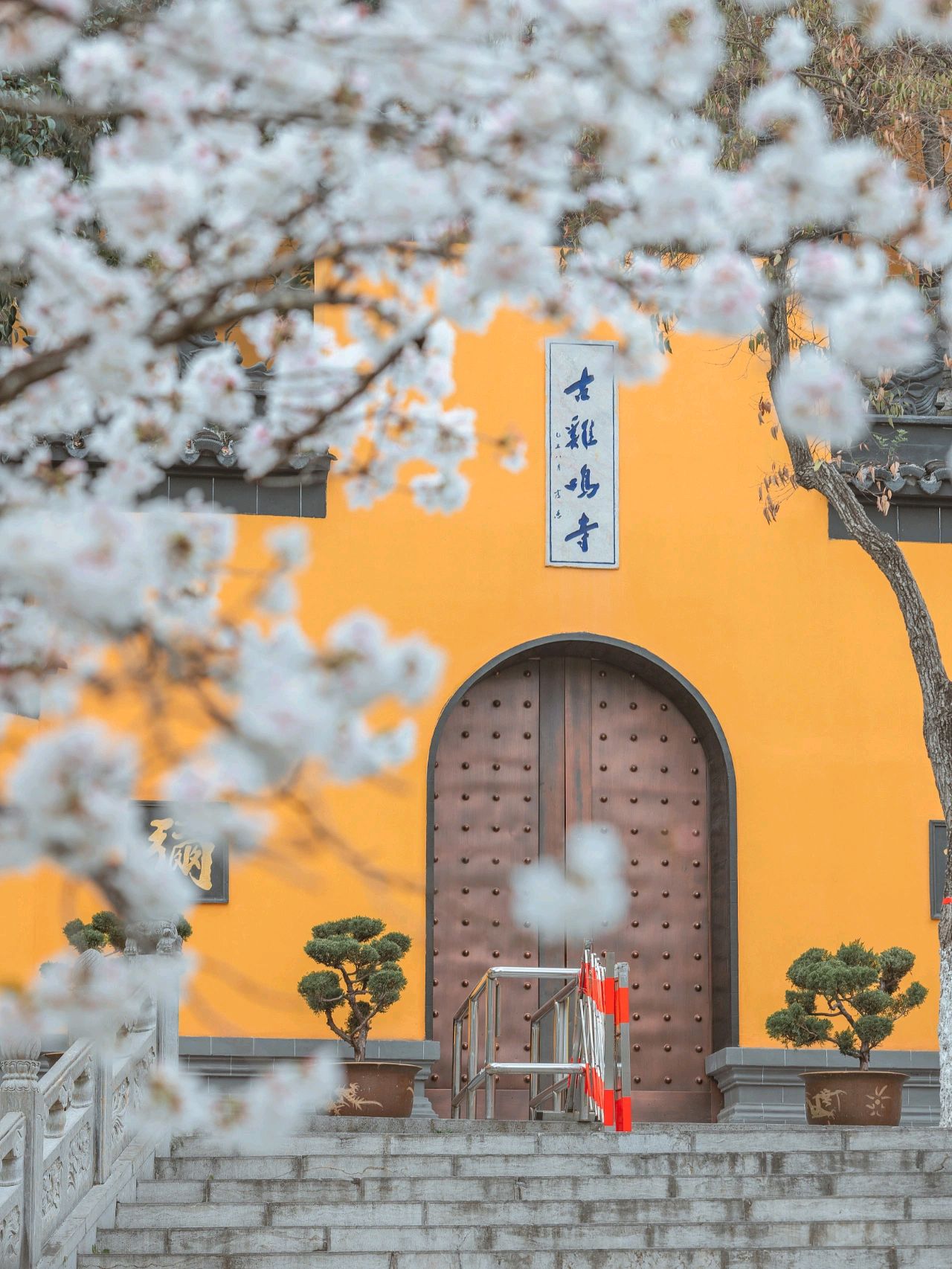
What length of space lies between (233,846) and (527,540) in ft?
29.2

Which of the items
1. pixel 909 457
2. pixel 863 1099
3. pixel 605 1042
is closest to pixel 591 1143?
pixel 605 1042

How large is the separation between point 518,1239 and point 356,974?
3.42 m

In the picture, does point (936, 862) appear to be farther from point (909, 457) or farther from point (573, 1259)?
point (573, 1259)

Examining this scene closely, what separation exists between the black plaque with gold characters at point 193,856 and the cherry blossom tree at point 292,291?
22.9 ft

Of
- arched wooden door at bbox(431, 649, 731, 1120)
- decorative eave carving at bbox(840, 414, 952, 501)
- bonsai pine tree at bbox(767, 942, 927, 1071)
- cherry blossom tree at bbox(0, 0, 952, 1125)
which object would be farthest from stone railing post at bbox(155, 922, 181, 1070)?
decorative eave carving at bbox(840, 414, 952, 501)

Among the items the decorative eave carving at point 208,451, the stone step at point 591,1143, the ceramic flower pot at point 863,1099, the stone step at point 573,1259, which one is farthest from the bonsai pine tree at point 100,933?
the ceramic flower pot at point 863,1099

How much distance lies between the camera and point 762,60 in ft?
33.8

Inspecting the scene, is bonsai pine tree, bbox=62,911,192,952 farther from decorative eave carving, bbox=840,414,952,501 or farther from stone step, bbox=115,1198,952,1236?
decorative eave carving, bbox=840,414,952,501

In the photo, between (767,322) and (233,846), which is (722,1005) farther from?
(233,846)

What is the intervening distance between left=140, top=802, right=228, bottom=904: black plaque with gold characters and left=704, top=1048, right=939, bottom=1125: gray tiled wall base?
3.23 metres

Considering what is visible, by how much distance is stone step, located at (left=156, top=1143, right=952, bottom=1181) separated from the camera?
812 cm

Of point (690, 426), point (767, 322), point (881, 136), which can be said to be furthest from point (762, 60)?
point (690, 426)

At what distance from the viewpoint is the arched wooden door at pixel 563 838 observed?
1188cm

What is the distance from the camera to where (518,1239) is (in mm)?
7293
